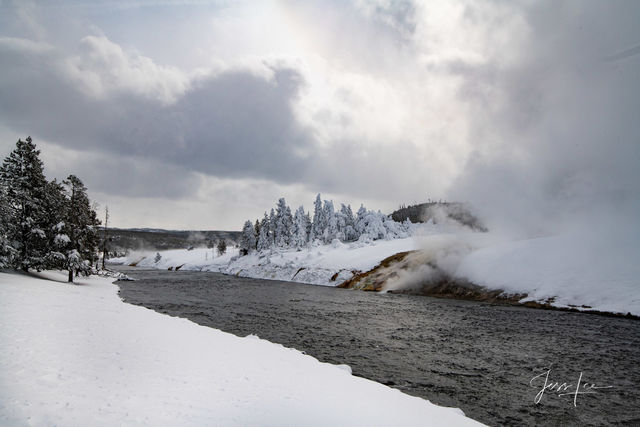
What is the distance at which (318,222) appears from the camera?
118 metres

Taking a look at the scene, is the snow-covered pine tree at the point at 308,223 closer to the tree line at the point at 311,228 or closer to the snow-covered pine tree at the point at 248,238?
the tree line at the point at 311,228

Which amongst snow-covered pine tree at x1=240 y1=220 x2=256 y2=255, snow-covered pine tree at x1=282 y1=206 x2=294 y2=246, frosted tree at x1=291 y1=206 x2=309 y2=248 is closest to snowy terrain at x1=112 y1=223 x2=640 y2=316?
frosted tree at x1=291 y1=206 x2=309 y2=248

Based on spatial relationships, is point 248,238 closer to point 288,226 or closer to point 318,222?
point 288,226

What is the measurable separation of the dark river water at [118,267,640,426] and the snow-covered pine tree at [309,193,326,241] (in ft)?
274

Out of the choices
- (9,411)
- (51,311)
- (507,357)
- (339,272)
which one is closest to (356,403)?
(9,411)

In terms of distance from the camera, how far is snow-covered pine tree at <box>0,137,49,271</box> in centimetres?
3344

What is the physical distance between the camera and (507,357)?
16.9m

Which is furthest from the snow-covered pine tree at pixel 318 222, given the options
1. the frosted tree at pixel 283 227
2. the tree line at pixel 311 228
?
the frosted tree at pixel 283 227

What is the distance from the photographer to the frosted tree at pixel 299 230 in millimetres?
108688

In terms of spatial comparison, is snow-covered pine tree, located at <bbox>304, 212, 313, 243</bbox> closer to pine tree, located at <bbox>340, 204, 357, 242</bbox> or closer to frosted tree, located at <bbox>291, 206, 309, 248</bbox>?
frosted tree, located at <bbox>291, 206, 309, 248</bbox>

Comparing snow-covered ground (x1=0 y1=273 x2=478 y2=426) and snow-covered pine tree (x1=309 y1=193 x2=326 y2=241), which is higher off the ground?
snow-covered pine tree (x1=309 y1=193 x2=326 y2=241)

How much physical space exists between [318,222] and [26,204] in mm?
89124

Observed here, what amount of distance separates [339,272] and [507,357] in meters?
Result: 49.3

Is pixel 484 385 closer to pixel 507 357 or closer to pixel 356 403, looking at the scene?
pixel 507 357
